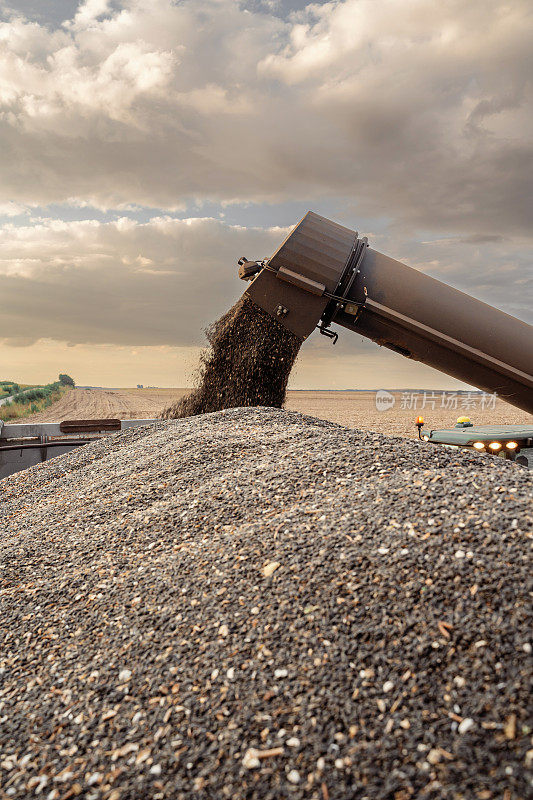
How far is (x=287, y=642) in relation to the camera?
8.13 feet

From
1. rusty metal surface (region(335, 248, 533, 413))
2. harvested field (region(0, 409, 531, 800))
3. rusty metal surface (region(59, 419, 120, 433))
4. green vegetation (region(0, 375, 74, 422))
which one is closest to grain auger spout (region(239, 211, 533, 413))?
rusty metal surface (region(335, 248, 533, 413))

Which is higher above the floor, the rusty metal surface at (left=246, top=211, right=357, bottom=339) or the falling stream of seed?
the rusty metal surface at (left=246, top=211, right=357, bottom=339)

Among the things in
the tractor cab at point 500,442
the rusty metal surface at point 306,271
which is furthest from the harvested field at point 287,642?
the rusty metal surface at point 306,271

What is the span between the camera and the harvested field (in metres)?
2.00

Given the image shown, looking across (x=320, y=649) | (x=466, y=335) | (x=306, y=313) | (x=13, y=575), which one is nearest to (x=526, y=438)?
(x=466, y=335)

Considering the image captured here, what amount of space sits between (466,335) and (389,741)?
4005mm

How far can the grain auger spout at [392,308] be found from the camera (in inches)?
202

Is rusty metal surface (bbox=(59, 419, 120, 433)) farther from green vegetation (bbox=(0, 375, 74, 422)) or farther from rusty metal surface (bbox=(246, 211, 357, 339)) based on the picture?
green vegetation (bbox=(0, 375, 74, 422))

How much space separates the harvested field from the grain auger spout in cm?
153

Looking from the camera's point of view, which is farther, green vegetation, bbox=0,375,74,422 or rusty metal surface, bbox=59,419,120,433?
green vegetation, bbox=0,375,74,422

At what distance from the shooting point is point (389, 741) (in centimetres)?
199

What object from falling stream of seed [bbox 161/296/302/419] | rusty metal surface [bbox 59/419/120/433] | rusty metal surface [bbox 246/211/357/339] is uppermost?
rusty metal surface [bbox 246/211/357/339]

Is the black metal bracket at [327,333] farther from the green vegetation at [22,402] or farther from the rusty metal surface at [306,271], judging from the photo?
the green vegetation at [22,402]

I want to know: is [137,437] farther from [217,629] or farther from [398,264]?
[217,629]
